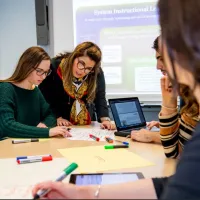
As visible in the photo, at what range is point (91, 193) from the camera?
644 millimetres

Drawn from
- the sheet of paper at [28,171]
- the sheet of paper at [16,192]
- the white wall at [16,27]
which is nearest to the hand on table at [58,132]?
the sheet of paper at [28,171]

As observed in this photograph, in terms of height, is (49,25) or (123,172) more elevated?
(49,25)

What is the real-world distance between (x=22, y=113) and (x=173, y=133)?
2.99 ft

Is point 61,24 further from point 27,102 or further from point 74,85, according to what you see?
point 27,102

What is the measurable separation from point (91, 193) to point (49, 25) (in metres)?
2.33

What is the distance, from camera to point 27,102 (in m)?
1.72

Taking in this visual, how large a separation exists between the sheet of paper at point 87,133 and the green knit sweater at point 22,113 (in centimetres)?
15

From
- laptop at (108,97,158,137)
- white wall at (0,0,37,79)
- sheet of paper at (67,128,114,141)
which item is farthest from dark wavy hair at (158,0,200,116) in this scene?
white wall at (0,0,37,79)

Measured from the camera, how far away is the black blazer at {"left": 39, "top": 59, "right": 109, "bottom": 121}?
1898 mm

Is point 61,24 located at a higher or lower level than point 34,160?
higher

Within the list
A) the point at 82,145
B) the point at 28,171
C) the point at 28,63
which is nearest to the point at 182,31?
the point at 28,171

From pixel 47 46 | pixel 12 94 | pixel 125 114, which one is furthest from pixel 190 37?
pixel 47 46

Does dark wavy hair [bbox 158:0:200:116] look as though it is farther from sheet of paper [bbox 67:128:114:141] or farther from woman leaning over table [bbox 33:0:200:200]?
sheet of paper [bbox 67:128:114:141]

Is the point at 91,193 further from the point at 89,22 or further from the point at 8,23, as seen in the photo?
the point at 8,23
